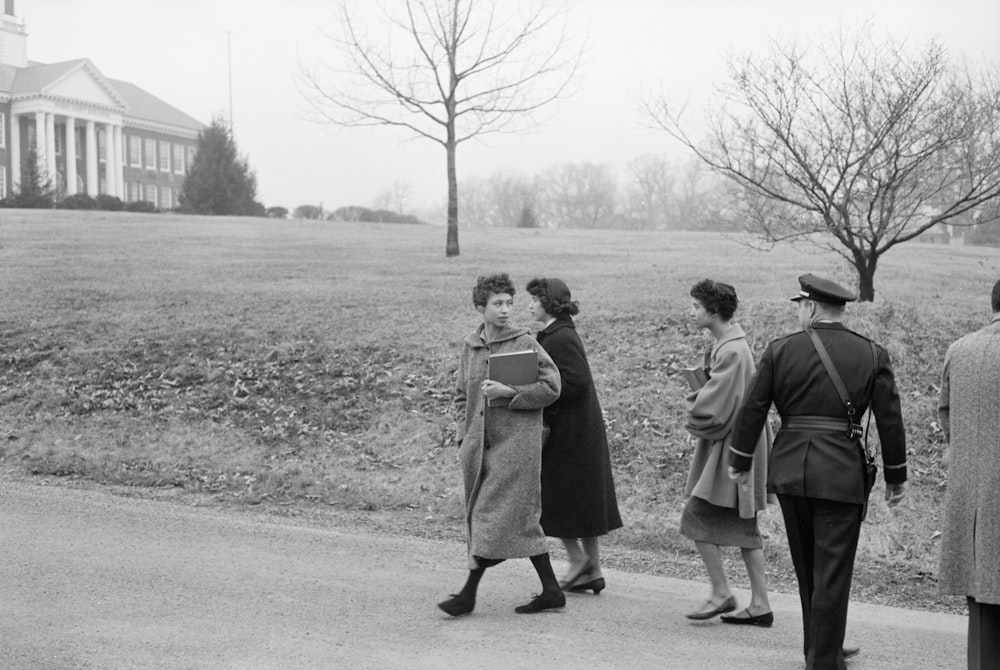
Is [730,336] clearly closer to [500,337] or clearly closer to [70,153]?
[500,337]

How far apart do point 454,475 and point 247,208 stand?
42697mm

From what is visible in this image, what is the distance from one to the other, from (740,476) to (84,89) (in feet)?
258

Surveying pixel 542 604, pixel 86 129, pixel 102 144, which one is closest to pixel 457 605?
pixel 542 604

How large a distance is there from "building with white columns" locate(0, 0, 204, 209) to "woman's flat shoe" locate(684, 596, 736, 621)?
6689 cm

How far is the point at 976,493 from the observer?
15.9 ft

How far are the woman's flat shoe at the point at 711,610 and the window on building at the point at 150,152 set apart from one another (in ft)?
277

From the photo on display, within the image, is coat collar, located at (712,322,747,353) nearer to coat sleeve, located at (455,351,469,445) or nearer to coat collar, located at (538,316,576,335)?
coat collar, located at (538,316,576,335)

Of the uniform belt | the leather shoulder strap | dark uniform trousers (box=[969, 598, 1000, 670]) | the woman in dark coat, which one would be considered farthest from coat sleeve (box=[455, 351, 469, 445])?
dark uniform trousers (box=[969, 598, 1000, 670])

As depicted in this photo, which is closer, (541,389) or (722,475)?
(722,475)

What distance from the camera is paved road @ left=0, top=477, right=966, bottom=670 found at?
5371 millimetres

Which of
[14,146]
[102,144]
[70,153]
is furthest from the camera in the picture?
[102,144]

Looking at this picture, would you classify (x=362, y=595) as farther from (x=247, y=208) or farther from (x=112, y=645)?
(x=247, y=208)

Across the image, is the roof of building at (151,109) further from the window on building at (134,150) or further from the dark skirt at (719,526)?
the dark skirt at (719,526)

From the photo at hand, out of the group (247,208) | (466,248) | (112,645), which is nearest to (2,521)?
(112,645)
